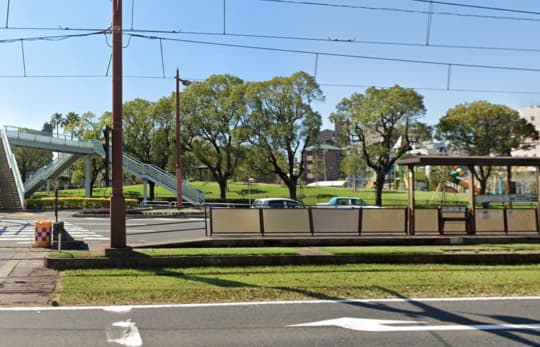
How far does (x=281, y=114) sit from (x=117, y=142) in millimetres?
31465

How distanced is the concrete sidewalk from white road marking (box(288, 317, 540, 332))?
4823 millimetres

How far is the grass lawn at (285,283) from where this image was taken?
841 cm

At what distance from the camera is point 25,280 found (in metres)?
9.47

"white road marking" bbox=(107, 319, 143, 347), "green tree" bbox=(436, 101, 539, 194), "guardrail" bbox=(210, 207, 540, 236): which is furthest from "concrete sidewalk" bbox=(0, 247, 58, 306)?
"green tree" bbox=(436, 101, 539, 194)

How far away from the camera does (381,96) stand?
4269cm

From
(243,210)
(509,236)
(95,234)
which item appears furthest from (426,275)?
(95,234)

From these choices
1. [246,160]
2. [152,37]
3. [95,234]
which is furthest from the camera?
[246,160]

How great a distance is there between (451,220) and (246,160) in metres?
29.5

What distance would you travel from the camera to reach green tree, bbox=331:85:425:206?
4212 centimetres

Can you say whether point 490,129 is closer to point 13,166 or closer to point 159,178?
point 159,178

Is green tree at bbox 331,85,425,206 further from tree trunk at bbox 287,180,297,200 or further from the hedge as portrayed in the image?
the hedge

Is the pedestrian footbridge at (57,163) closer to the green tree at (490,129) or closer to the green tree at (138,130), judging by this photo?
the green tree at (138,130)

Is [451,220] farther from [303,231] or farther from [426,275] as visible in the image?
[426,275]

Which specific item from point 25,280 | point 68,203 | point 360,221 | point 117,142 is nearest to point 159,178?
point 68,203
